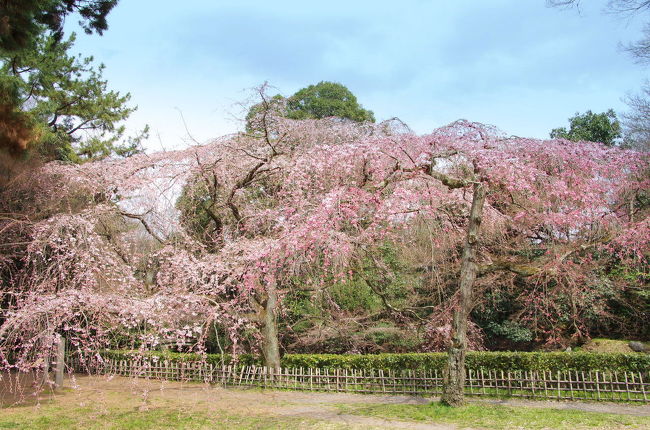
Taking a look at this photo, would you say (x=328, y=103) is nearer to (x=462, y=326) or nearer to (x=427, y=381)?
(x=427, y=381)

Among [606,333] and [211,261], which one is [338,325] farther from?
[606,333]

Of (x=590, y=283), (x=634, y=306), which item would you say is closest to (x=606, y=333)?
(x=634, y=306)

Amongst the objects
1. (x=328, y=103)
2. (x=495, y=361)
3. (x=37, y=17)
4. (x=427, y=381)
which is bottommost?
(x=427, y=381)

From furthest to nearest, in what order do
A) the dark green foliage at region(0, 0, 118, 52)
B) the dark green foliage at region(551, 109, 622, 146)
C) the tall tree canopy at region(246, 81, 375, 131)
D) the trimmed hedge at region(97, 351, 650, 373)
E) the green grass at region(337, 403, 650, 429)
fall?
1. the tall tree canopy at region(246, 81, 375, 131)
2. the dark green foliage at region(551, 109, 622, 146)
3. the trimmed hedge at region(97, 351, 650, 373)
4. the green grass at region(337, 403, 650, 429)
5. the dark green foliage at region(0, 0, 118, 52)

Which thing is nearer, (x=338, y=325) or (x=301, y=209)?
(x=301, y=209)

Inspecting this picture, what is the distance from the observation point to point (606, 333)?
13086 mm

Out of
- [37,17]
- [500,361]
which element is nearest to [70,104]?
[37,17]

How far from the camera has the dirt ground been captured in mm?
6930

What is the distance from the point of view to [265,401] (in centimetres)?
851

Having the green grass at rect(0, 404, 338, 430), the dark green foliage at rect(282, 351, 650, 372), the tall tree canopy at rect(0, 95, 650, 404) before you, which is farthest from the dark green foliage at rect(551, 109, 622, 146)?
the green grass at rect(0, 404, 338, 430)

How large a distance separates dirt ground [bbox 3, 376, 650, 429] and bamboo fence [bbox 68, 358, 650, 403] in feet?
0.83

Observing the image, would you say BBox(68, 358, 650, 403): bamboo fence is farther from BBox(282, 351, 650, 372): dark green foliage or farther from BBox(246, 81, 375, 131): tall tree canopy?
BBox(246, 81, 375, 131): tall tree canopy

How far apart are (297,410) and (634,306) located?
9803 millimetres

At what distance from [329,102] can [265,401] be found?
1350 centimetres
